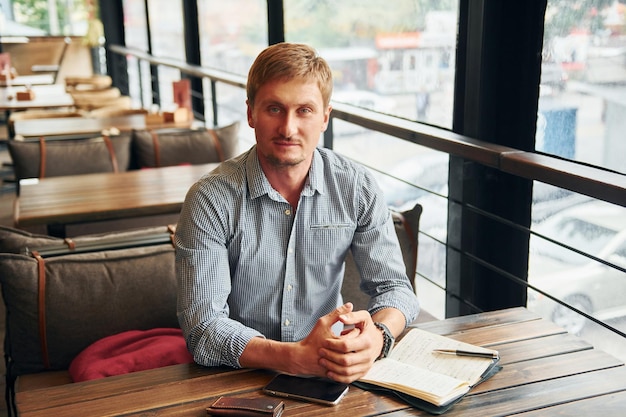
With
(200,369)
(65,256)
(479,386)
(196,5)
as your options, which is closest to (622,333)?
(479,386)

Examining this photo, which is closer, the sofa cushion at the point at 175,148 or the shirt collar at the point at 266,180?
the shirt collar at the point at 266,180

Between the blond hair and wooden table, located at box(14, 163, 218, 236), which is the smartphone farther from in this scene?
wooden table, located at box(14, 163, 218, 236)

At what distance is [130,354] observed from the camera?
6.68ft

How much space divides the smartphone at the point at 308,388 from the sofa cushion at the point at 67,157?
2.64 metres

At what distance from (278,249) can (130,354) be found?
22.8 inches

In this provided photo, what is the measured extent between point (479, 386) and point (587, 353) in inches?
12.0

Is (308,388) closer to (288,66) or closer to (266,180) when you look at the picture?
(266,180)

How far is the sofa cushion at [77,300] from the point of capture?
82.7 inches

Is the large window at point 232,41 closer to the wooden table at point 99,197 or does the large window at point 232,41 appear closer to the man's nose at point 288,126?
the wooden table at point 99,197

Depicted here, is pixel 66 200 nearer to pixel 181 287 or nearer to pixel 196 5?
pixel 181 287

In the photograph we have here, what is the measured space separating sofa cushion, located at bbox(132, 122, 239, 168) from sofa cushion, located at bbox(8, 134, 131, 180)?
0.37 feet

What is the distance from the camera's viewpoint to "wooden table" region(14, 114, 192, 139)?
15.1ft

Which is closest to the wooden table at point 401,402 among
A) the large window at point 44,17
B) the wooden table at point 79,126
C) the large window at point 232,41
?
the wooden table at point 79,126

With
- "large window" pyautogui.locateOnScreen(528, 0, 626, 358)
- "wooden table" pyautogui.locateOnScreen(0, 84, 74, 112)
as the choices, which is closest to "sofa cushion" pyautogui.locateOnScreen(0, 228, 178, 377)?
"large window" pyautogui.locateOnScreen(528, 0, 626, 358)
